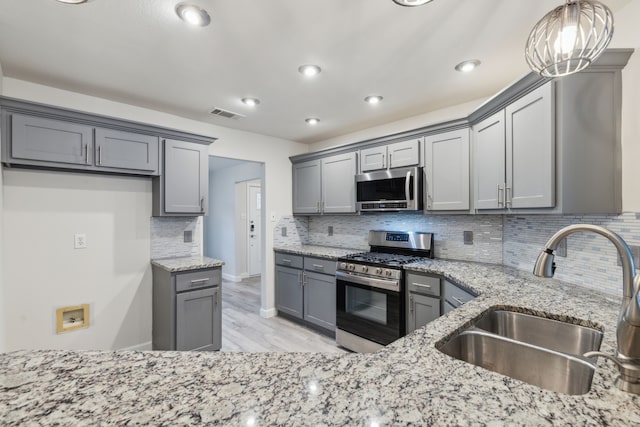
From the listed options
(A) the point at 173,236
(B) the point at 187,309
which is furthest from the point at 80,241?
(B) the point at 187,309

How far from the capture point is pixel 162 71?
223 cm

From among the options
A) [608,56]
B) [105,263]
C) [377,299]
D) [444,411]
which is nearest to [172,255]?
[105,263]

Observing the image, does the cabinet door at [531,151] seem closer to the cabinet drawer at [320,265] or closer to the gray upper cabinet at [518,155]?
the gray upper cabinet at [518,155]

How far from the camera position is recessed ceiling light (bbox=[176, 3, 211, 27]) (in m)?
1.55

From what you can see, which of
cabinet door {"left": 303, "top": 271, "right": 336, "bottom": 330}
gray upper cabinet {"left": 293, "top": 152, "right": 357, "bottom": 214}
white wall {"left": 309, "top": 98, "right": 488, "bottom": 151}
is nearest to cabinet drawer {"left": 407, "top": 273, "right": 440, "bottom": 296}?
cabinet door {"left": 303, "top": 271, "right": 336, "bottom": 330}

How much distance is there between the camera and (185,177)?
301 centimetres

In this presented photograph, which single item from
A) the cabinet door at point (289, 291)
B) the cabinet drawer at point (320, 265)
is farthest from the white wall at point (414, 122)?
the cabinet door at point (289, 291)

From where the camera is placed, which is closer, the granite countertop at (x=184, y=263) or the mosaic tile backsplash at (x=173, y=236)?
the granite countertop at (x=184, y=263)

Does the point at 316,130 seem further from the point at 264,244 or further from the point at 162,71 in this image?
the point at 162,71

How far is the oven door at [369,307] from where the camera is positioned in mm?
2662

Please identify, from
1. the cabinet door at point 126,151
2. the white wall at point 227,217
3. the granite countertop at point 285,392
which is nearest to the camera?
the granite countertop at point 285,392

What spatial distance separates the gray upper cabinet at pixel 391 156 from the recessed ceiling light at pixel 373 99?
52cm

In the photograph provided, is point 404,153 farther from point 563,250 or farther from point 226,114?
point 226,114

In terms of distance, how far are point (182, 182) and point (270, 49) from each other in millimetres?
1669
